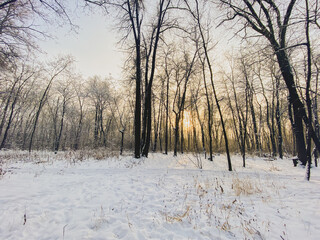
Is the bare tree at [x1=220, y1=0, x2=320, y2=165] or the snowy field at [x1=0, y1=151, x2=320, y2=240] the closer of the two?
the snowy field at [x1=0, y1=151, x2=320, y2=240]

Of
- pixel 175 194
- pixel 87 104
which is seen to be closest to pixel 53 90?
pixel 87 104

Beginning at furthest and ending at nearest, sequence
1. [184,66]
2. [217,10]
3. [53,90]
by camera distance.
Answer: [53,90] → [184,66] → [217,10]

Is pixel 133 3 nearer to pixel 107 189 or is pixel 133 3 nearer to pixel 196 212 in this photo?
pixel 107 189

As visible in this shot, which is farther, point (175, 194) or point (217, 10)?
point (217, 10)

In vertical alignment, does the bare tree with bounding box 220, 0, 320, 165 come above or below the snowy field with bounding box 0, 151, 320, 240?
above

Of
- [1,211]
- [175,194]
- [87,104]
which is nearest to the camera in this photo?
[1,211]

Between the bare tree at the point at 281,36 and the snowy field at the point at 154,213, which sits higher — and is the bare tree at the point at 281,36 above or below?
above

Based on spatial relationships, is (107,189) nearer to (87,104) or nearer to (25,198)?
(25,198)

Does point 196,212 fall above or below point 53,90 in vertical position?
below

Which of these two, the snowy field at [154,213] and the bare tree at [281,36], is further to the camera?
the bare tree at [281,36]

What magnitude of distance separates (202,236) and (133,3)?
48.2ft

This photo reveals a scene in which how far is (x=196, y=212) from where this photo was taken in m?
3.03

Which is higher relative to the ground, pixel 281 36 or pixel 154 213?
pixel 281 36

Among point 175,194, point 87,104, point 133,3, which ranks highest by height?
point 133,3
